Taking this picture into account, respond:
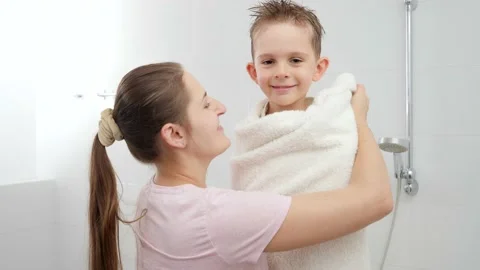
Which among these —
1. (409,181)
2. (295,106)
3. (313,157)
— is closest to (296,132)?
(313,157)

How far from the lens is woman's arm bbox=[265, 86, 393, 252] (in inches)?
38.1

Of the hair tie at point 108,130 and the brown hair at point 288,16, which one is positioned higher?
the brown hair at point 288,16

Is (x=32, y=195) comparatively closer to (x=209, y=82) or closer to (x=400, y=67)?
(x=209, y=82)

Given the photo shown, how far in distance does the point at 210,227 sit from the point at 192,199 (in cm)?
8

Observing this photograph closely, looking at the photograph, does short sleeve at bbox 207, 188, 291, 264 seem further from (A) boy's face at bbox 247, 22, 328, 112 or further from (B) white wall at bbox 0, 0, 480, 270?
(B) white wall at bbox 0, 0, 480, 270

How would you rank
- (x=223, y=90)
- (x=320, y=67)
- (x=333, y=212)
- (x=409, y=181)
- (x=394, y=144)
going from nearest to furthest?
(x=333, y=212) → (x=320, y=67) → (x=394, y=144) → (x=409, y=181) → (x=223, y=90)

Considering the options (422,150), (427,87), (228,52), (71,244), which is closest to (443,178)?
(422,150)

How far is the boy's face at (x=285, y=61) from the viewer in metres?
1.22

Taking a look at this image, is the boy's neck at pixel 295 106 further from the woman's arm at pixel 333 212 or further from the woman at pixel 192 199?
the woman's arm at pixel 333 212

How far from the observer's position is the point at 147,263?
113 cm

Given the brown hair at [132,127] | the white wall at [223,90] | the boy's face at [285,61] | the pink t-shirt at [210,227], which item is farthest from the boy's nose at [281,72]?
the white wall at [223,90]

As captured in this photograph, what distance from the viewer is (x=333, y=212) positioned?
965 millimetres

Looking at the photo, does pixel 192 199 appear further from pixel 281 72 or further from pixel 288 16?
pixel 288 16

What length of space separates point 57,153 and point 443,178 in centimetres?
190
